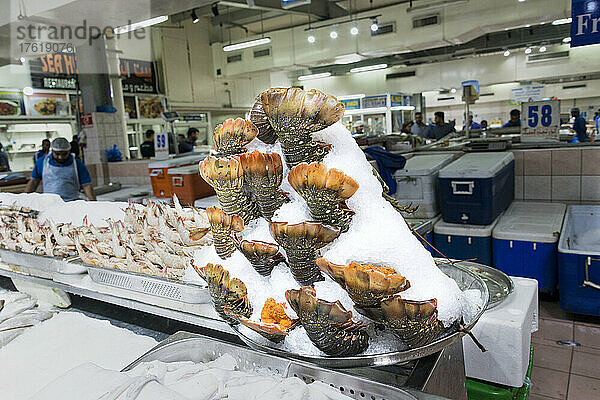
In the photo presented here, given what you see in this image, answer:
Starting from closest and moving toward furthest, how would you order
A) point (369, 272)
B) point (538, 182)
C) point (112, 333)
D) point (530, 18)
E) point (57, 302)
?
point (369, 272) < point (112, 333) < point (57, 302) < point (538, 182) < point (530, 18)

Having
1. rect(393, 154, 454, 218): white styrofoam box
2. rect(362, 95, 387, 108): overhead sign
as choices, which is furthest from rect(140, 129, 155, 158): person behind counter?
rect(393, 154, 454, 218): white styrofoam box

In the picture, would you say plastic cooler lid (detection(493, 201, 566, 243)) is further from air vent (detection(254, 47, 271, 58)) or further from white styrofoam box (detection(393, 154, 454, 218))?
air vent (detection(254, 47, 271, 58))

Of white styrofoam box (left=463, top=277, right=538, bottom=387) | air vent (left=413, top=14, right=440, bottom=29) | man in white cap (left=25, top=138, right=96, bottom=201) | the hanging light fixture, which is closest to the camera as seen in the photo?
white styrofoam box (left=463, top=277, right=538, bottom=387)

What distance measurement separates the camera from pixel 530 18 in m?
6.76

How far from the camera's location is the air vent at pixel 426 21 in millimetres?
7691

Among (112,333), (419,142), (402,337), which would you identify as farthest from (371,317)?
(419,142)

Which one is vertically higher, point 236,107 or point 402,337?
point 236,107

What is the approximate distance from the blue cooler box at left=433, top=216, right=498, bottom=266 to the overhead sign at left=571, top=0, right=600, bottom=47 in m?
2.26

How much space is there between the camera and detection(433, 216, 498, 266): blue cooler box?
3.91 m

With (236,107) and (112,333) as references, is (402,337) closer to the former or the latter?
(112,333)

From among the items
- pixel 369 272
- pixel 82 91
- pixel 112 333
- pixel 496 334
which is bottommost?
pixel 496 334

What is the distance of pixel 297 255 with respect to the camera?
39.1 inches

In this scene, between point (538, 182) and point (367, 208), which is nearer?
point (367, 208)

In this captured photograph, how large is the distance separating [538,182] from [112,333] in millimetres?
4502
